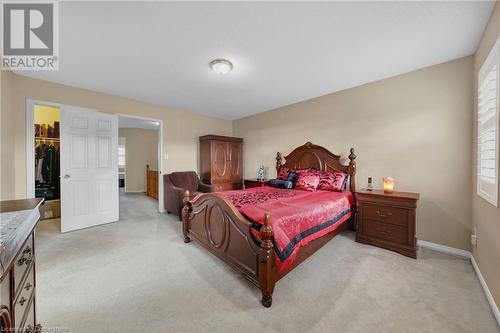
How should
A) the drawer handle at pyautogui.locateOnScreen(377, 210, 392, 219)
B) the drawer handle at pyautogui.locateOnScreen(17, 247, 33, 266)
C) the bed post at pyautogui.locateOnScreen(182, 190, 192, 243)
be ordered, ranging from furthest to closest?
the bed post at pyautogui.locateOnScreen(182, 190, 192, 243) → the drawer handle at pyautogui.locateOnScreen(377, 210, 392, 219) → the drawer handle at pyautogui.locateOnScreen(17, 247, 33, 266)

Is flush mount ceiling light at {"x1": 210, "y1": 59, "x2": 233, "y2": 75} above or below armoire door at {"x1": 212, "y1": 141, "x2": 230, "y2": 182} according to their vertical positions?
above

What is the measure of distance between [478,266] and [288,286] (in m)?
2.05

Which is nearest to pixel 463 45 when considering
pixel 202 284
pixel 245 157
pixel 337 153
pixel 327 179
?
pixel 337 153

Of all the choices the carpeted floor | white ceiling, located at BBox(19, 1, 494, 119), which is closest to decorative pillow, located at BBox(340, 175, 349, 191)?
the carpeted floor

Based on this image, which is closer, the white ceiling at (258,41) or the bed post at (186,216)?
the white ceiling at (258,41)

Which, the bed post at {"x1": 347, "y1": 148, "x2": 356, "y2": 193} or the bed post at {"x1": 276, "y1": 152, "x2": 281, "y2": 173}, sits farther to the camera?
the bed post at {"x1": 276, "y1": 152, "x2": 281, "y2": 173}

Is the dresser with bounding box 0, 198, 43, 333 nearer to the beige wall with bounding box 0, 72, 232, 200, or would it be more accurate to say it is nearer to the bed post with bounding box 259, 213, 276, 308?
the bed post with bounding box 259, 213, 276, 308

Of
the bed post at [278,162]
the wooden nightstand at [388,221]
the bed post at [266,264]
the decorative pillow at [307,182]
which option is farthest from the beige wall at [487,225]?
the bed post at [278,162]

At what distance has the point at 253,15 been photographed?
175 cm

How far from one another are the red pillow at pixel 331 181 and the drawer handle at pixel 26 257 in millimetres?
3420

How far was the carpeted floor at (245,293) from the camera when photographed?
4.78ft

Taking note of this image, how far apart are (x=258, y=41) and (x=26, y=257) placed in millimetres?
2491

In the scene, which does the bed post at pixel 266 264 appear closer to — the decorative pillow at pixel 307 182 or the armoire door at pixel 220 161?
the decorative pillow at pixel 307 182

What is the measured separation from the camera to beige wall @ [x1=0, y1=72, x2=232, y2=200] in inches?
108
